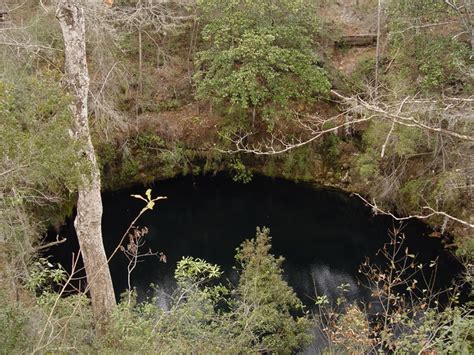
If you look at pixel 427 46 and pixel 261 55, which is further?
pixel 261 55

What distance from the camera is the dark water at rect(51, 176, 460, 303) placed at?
481 inches

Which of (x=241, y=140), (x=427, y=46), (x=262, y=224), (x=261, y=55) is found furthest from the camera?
(x=262, y=224)

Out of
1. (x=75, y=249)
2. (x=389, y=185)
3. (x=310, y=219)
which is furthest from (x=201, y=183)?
(x=389, y=185)

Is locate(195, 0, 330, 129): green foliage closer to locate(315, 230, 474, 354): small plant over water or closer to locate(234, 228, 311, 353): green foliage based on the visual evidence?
locate(315, 230, 474, 354): small plant over water

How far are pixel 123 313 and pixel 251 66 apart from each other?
905 centimetres

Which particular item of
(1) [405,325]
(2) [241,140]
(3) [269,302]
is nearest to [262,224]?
(2) [241,140]

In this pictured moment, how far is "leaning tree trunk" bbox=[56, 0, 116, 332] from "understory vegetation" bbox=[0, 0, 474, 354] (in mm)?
212

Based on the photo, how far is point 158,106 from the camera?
16297 mm

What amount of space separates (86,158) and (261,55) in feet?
26.4

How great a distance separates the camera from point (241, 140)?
30.3ft

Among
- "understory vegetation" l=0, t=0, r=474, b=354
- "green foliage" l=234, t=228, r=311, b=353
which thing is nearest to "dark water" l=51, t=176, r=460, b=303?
"understory vegetation" l=0, t=0, r=474, b=354

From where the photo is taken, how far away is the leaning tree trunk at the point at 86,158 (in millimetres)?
6430

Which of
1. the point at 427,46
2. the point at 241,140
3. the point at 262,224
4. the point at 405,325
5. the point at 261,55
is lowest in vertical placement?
the point at 262,224

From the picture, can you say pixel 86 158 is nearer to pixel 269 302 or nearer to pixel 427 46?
pixel 269 302
